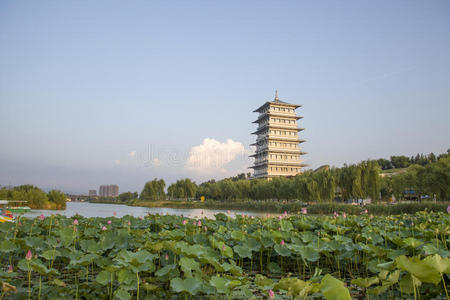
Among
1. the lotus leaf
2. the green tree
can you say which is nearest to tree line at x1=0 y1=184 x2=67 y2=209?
the green tree

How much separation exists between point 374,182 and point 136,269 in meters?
22.8

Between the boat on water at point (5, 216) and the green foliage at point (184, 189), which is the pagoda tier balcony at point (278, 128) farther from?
the boat on water at point (5, 216)

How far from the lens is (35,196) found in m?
18.6

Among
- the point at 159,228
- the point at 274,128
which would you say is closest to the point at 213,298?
the point at 159,228

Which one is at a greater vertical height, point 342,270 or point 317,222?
point 317,222

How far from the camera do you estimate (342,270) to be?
10.8 feet

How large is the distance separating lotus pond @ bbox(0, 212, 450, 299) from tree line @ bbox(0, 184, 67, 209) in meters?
16.1

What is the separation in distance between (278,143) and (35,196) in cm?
3322

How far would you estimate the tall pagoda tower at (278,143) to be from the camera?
45.0 meters

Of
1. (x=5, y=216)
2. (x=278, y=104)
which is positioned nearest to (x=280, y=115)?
(x=278, y=104)

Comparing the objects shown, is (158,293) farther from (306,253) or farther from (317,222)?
(317,222)

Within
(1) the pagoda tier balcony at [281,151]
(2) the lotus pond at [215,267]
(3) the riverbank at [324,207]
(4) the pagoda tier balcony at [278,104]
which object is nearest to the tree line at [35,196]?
(3) the riverbank at [324,207]

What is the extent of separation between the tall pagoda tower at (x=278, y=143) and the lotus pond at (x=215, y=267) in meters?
40.7

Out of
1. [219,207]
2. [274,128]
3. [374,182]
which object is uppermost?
[274,128]
